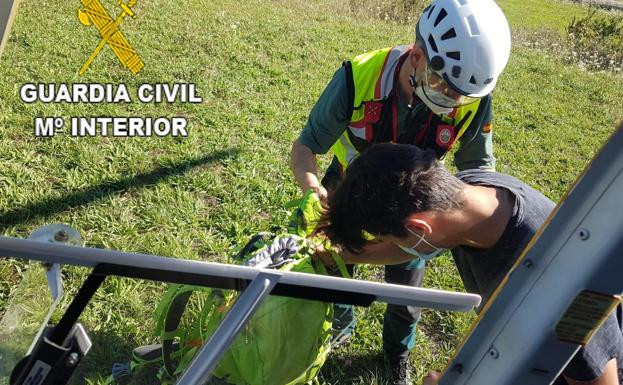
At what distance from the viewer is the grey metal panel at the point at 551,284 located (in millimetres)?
960

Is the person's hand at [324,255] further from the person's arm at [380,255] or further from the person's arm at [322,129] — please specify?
the person's arm at [322,129]

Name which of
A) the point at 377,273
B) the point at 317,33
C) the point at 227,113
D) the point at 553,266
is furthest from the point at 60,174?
the point at 317,33

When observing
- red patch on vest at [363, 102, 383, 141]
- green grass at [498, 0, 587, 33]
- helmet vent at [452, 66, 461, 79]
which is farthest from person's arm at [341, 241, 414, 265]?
green grass at [498, 0, 587, 33]

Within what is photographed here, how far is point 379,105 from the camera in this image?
7.04ft

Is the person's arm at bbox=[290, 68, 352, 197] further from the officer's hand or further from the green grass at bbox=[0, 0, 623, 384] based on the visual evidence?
the green grass at bbox=[0, 0, 623, 384]

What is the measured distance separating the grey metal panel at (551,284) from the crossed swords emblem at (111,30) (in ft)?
18.7

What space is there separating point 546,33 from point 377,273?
30.4 feet

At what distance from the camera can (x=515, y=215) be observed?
1567 mm

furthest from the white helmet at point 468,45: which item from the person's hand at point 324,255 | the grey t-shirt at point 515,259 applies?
the person's hand at point 324,255

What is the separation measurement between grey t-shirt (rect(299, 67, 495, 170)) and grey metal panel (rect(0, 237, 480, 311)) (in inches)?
39.6

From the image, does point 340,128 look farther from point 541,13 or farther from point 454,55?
point 541,13

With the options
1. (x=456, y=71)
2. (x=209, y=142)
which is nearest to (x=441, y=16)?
(x=456, y=71)

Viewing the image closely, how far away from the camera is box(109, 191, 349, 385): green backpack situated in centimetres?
165

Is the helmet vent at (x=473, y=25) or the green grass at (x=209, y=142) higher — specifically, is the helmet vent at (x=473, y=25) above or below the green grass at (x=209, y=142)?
above
